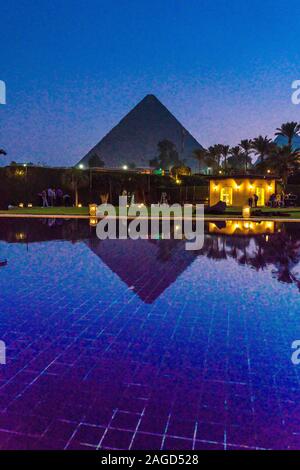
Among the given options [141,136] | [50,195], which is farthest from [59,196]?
[141,136]

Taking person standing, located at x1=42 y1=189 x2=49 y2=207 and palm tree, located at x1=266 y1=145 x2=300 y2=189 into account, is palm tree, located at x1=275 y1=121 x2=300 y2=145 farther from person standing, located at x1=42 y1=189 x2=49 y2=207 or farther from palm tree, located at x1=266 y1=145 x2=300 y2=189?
person standing, located at x1=42 y1=189 x2=49 y2=207

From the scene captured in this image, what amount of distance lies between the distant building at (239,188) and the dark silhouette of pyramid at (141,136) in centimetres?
15316

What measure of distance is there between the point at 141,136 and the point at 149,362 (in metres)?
193

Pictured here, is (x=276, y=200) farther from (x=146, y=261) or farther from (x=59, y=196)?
(x=146, y=261)

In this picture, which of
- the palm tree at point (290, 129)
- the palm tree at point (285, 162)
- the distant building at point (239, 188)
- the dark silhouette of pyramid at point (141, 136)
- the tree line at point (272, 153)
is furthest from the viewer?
the dark silhouette of pyramid at point (141, 136)

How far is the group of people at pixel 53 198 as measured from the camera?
96.7 feet

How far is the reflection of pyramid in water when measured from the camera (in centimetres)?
645

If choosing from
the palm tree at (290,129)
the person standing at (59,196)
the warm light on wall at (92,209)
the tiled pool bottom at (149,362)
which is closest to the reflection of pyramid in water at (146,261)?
the tiled pool bottom at (149,362)

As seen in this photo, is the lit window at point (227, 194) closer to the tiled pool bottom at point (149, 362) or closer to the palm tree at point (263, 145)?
the palm tree at point (263, 145)

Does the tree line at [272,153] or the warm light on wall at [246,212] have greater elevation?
the tree line at [272,153]

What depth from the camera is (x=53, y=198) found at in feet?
100

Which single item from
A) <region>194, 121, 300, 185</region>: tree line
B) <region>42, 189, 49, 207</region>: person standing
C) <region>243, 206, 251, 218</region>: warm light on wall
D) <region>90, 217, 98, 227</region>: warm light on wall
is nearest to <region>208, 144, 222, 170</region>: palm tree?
<region>194, 121, 300, 185</region>: tree line

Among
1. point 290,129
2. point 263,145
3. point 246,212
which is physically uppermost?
point 290,129

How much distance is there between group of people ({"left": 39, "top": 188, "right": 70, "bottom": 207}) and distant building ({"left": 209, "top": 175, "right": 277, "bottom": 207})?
1148 cm
